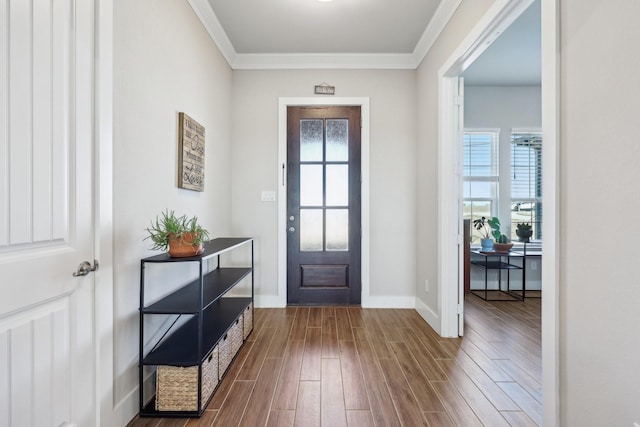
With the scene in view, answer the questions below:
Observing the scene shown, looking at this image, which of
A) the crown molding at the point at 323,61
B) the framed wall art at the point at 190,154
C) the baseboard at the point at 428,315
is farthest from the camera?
the crown molding at the point at 323,61

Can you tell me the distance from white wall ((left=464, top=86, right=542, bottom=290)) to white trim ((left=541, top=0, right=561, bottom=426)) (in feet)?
9.96

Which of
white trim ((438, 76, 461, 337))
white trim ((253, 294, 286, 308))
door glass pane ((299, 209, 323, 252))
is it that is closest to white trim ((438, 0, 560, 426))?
white trim ((438, 76, 461, 337))

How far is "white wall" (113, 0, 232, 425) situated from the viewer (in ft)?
4.97

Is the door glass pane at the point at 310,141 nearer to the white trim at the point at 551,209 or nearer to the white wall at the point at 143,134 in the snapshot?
the white wall at the point at 143,134

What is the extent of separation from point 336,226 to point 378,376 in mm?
1725

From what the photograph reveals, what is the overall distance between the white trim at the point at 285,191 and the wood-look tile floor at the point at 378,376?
1.35 feet

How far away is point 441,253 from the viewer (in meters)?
2.68

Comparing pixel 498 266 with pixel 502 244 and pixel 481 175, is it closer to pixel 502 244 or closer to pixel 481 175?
pixel 502 244

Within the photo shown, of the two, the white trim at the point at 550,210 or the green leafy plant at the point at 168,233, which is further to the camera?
the green leafy plant at the point at 168,233

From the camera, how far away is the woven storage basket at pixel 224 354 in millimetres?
1948

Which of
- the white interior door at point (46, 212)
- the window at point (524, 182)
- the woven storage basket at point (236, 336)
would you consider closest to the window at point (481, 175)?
the window at point (524, 182)

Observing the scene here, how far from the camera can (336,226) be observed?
344 centimetres

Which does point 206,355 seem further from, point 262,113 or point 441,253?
point 262,113

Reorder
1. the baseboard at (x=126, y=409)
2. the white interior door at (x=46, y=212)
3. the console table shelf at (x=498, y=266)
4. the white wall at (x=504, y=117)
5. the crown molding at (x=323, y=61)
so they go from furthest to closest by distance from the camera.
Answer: the white wall at (x=504, y=117)
the console table shelf at (x=498, y=266)
the crown molding at (x=323, y=61)
the baseboard at (x=126, y=409)
the white interior door at (x=46, y=212)
